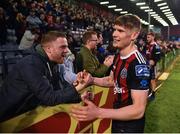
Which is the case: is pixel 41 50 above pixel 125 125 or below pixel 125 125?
above

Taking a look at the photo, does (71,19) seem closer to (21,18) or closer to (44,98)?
(21,18)

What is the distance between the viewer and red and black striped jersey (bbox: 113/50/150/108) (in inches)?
121

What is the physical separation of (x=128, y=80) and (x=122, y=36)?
0.41m

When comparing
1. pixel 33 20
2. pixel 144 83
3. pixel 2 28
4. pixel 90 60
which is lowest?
pixel 90 60

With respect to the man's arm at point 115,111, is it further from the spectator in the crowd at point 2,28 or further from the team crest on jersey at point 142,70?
the spectator in the crowd at point 2,28

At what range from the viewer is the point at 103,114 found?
274cm

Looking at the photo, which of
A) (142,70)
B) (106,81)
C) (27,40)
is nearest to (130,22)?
(142,70)

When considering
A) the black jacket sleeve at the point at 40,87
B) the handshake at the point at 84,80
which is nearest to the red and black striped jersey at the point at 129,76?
the black jacket sleeve at the point at 40,87

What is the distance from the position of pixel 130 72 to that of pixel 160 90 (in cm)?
1003

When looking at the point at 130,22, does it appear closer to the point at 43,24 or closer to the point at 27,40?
the point at 27,40

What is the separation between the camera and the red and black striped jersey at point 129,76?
10.1ft

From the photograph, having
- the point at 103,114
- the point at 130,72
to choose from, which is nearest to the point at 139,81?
the point at 130,72

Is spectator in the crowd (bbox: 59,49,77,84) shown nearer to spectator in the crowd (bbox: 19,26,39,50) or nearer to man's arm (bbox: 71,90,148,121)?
man's arm (bbox: 71,90,148,121)

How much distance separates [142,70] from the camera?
3.11m
